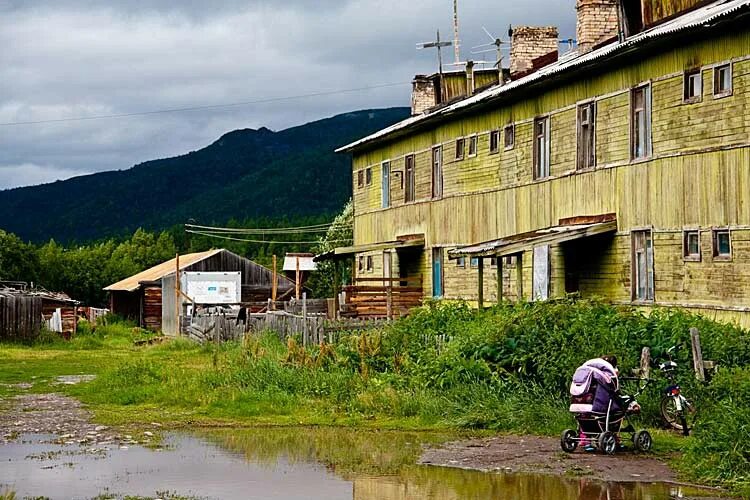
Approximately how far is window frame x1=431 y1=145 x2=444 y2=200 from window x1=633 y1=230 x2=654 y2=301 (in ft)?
41.9

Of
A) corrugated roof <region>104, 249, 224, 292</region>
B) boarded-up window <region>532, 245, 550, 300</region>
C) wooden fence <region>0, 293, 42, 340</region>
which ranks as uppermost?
corrugated roof <region>104, 249, 224, 292</region>

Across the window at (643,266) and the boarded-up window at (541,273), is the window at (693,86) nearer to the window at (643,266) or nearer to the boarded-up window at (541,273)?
the window at (643,266)

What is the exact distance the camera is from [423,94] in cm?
4600

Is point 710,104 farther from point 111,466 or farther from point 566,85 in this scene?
point 111,466

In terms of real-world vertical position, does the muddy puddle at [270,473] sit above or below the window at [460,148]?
below

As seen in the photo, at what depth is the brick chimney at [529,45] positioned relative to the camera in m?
39.0

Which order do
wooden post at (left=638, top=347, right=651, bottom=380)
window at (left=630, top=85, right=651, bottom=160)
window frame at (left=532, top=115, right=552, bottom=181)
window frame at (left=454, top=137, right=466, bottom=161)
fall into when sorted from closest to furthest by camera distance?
1. wooden post at (left=638, top=347, right=651, bottom=380)
2. window at (left=630, top=85, right=651, bottom=160)
3. window frame at (left=532, top=115, right=552, bottom=181)
4. window frame at (left=454, top=137, right=466, bottom=161)

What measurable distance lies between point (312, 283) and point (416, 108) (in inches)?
1251

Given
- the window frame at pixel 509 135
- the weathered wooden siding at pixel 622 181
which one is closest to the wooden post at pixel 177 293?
the weathered wooden siding at pixel 622 181

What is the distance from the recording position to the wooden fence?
153ft

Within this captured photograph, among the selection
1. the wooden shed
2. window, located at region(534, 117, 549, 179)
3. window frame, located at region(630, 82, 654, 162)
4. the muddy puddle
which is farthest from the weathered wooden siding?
the wooden shed

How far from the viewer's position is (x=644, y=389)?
1873 centimetres

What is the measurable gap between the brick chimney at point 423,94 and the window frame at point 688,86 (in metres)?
22.4

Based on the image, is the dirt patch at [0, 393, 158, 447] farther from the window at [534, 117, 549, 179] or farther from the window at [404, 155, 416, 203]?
the window at [404, 155, 416, 203]
